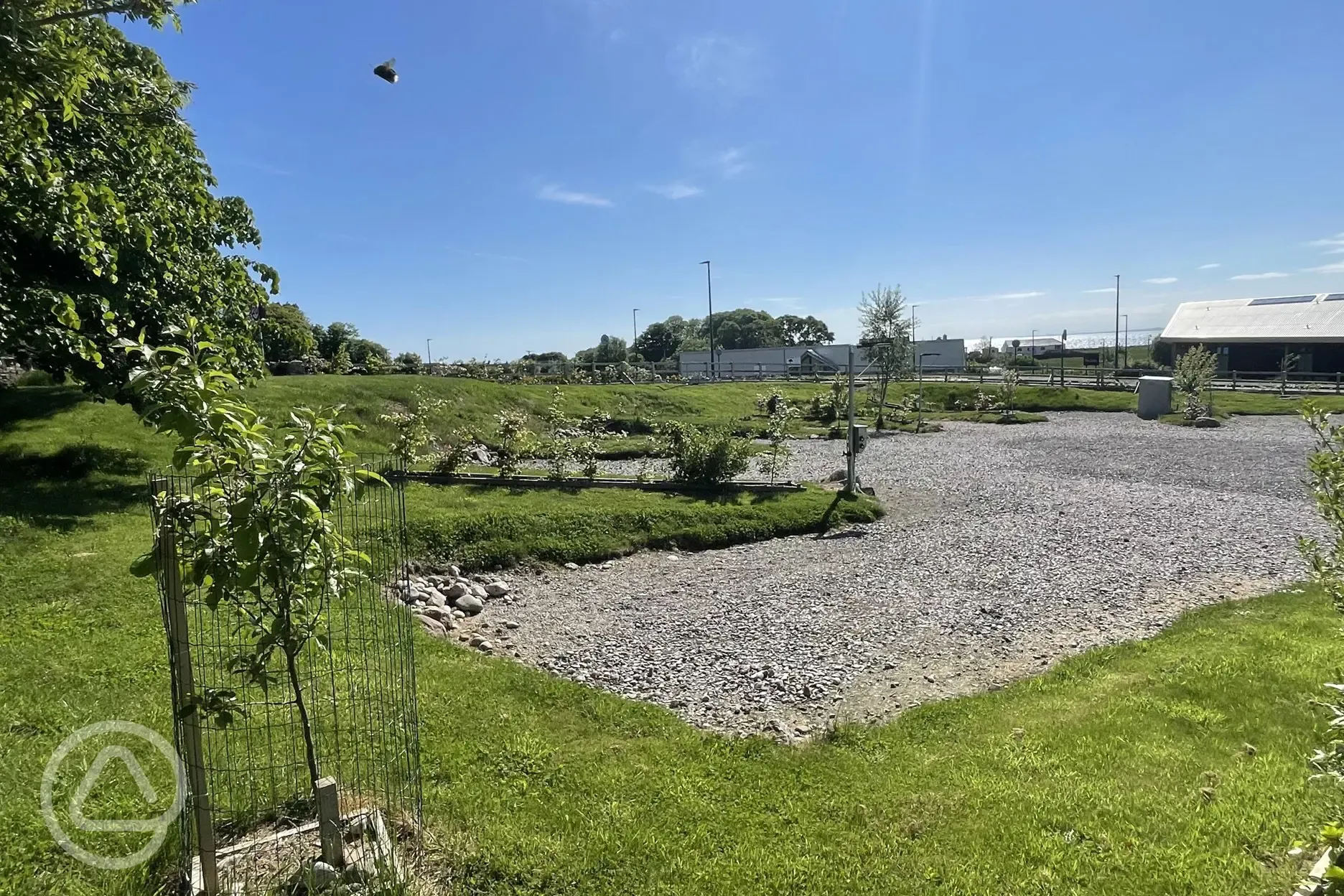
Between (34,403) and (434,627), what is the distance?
13.5 meters

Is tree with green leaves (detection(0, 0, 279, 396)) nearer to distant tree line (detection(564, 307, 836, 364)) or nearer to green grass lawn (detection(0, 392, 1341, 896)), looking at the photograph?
green grass lawn (detection(0, 392, 1341, 896))

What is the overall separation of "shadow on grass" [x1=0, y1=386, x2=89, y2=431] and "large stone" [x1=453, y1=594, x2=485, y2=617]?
1106 centimetres

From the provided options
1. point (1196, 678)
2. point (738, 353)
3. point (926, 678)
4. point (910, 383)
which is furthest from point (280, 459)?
point (738, 353)

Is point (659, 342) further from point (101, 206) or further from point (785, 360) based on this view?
point (101, 206)

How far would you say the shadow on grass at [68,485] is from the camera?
1080 cm

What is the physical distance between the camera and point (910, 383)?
49188 mm

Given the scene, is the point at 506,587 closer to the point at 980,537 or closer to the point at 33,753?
the point at 33,753

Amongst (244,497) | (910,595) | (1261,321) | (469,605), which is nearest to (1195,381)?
(1261,321)

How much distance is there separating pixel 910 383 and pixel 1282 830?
155ft

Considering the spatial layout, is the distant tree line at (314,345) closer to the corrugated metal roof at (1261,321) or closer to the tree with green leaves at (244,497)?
the tree with green leaves at (244,497)

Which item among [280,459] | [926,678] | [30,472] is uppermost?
[280,459]

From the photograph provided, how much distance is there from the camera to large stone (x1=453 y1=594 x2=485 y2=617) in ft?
32.2

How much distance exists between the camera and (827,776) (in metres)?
5.26

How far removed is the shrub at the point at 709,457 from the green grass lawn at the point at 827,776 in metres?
9.03
